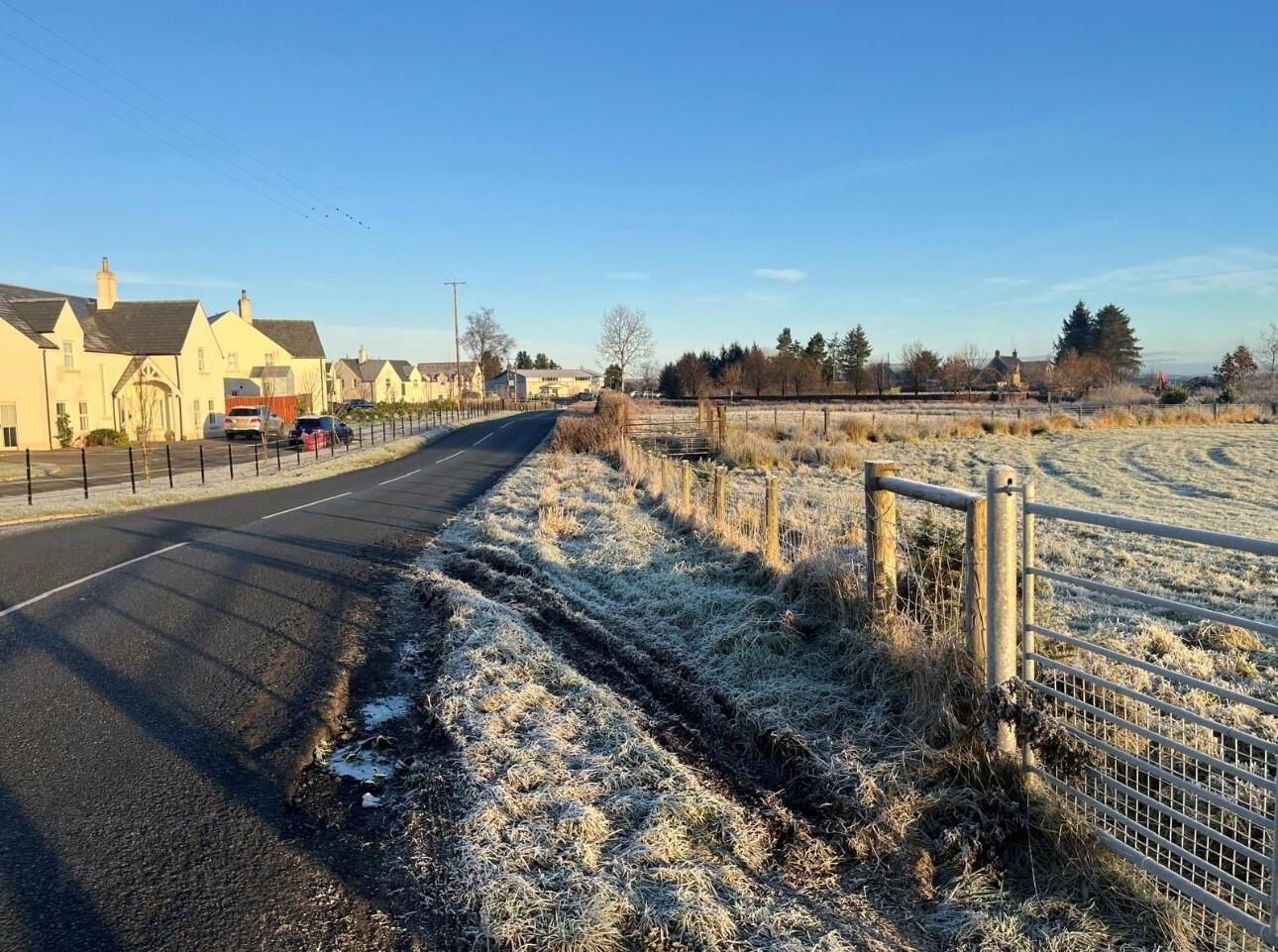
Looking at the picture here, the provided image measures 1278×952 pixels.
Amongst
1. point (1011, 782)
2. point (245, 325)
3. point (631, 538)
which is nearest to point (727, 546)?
point (631, 538)

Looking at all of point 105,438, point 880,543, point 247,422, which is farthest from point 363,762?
point 247,422

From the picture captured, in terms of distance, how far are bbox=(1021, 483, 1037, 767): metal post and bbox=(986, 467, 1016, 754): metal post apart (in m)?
0.05

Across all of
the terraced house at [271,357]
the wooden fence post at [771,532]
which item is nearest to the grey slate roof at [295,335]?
the terraced house at [271,357]

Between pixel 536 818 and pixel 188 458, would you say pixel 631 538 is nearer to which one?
pixel 536 818

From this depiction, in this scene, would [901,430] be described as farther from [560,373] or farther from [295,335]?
[560,373]

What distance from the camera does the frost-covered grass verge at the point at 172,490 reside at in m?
17.4

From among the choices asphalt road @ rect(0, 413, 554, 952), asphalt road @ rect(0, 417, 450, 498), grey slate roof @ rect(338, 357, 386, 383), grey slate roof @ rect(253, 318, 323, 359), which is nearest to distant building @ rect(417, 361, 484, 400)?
grey slate roof @ rect(338, 357, 386, 383)

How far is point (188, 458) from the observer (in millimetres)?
32875

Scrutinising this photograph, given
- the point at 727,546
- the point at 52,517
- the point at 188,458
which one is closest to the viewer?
the point at 727,546

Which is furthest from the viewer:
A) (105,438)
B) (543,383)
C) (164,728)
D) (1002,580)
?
(543,383)

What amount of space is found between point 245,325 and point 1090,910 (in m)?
69.1

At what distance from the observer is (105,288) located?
46.5 meters

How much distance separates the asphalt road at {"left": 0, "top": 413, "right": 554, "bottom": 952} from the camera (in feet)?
11.5

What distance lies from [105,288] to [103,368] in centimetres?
907
